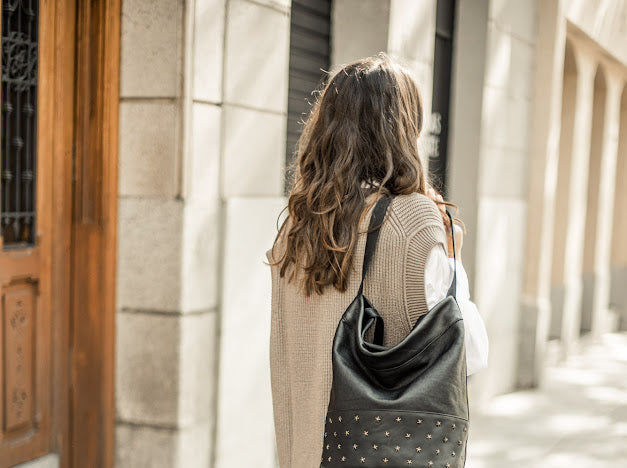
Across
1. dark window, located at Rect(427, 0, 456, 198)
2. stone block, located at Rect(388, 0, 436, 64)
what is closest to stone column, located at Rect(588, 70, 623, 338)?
dark window, located at Rect(427, 0, 456, 198)

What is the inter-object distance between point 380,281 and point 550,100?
6.74 meters

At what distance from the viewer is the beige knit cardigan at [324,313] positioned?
88.0 inches

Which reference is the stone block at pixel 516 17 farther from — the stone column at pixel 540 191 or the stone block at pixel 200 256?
the stone block at pixel 200 256

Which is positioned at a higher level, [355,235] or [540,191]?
[540,191]

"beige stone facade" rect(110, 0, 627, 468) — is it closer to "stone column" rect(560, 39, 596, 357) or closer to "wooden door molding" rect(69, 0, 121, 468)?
"wooden door molding" rect(69, 0, 121, 468)

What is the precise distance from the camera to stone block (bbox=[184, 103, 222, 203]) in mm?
3904

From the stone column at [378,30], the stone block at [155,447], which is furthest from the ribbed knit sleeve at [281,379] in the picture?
the stone column at [378,30]

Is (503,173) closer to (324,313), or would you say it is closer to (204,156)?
(204,156)

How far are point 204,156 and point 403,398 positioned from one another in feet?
7.32

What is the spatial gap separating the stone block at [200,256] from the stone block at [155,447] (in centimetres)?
62

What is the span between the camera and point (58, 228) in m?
3.81

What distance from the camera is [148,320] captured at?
3.95 meters

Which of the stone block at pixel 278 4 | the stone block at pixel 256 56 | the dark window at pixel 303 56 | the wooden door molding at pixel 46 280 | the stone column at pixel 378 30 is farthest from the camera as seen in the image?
the stone column at pixel 378 30

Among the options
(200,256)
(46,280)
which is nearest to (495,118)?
(200,256)
